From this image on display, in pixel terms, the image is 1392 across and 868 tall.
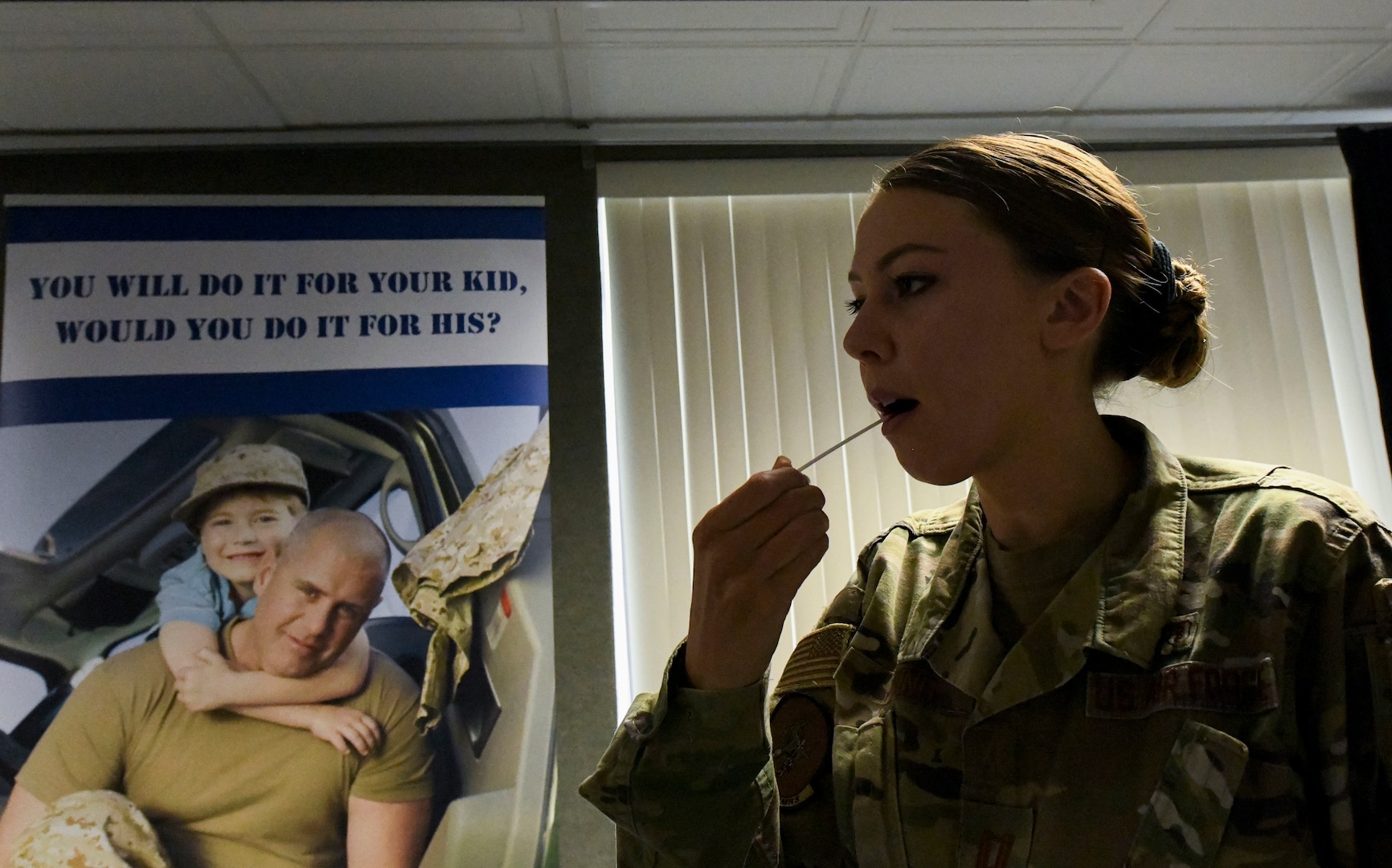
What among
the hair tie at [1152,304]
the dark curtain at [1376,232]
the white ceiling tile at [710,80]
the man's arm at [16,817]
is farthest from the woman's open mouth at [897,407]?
the dark curtain at [1376,232]

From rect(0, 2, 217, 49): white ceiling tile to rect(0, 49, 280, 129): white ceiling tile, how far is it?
0.03m

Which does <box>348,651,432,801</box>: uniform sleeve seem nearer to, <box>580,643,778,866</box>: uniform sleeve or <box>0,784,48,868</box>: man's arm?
<box>0,784,48,868</box>: man's arm

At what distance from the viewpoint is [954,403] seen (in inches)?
35.6

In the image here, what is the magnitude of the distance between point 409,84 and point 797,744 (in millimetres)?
2048

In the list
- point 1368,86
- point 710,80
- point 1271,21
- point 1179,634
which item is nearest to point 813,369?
point 710,80

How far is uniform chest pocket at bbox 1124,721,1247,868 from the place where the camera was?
2.39 feet

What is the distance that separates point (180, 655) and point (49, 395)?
30.5 inches

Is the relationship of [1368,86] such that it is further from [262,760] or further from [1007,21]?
[262,760]

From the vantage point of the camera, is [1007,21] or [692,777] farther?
[1007,21]

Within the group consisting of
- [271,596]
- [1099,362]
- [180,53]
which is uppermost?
[180,53]

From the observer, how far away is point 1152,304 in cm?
100

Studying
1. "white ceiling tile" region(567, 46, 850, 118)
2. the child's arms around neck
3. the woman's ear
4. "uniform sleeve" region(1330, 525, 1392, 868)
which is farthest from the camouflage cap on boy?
"uniform sleeve" region(1330, 525, 1392, 868)

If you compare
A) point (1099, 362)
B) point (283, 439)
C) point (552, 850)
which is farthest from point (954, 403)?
point (283, 439)

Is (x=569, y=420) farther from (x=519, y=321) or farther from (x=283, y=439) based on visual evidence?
(x=283, y=439)
